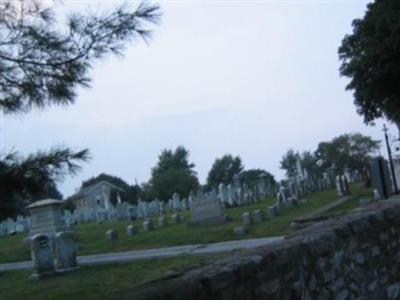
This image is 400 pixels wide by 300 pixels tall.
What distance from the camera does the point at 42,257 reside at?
49.8 feet

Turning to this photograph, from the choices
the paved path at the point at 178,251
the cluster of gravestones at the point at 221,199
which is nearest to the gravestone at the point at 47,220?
the paved path at the point at 178,251

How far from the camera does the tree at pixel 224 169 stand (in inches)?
3235

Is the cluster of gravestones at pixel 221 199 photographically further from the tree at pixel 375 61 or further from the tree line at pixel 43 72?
the tree line at pixel 43 72

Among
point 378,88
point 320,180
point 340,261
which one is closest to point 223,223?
point 378,88

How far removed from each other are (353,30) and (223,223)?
49.6ft

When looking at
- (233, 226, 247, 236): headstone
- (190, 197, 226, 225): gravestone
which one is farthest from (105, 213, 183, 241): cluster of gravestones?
(233, 226, 247, 236): headstone

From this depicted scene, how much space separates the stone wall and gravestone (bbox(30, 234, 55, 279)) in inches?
386

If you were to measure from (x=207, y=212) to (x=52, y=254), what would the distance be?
854cm

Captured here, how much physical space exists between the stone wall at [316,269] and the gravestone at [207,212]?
15601mm

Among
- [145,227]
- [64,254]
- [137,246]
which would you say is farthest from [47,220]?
[145,227]

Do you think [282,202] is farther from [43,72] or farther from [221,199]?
[43,72]

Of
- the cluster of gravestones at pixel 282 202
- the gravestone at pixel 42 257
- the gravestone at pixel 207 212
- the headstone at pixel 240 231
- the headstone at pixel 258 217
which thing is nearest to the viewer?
the gravestone at pixel 42 257

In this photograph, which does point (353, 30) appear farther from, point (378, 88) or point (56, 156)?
point (56, 156)

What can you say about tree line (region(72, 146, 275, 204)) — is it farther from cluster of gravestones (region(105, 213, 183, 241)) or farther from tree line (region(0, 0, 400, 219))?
tree line (region(0, 0, 400, 219))
